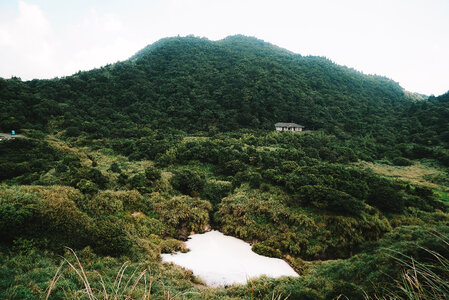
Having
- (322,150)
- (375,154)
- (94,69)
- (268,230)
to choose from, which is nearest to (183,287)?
(268,230)

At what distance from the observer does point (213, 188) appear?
2062 centimetres

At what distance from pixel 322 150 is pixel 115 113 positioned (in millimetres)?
36877

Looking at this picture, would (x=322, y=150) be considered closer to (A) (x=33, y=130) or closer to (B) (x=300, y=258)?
(B) (x=300, y=258)

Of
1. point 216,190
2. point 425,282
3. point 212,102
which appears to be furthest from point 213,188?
point 212,102

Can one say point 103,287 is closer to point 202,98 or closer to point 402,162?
point 402,162

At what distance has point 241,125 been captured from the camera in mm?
45312

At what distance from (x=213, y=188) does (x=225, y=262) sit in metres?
8.40

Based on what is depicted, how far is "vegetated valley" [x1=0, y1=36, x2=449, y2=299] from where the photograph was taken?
773 cm

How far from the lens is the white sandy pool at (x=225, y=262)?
1159 cm

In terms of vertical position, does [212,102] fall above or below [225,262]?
above

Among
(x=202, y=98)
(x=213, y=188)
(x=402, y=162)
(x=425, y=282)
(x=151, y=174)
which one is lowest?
(x=402, y=162)

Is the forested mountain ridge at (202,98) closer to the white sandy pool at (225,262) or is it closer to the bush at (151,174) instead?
the bush at (151,174)

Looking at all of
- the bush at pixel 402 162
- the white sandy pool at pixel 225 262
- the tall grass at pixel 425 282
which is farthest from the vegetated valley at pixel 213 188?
the white sandy pool at pixel 225 262

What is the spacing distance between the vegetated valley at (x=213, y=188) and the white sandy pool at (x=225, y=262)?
0.74 meters
